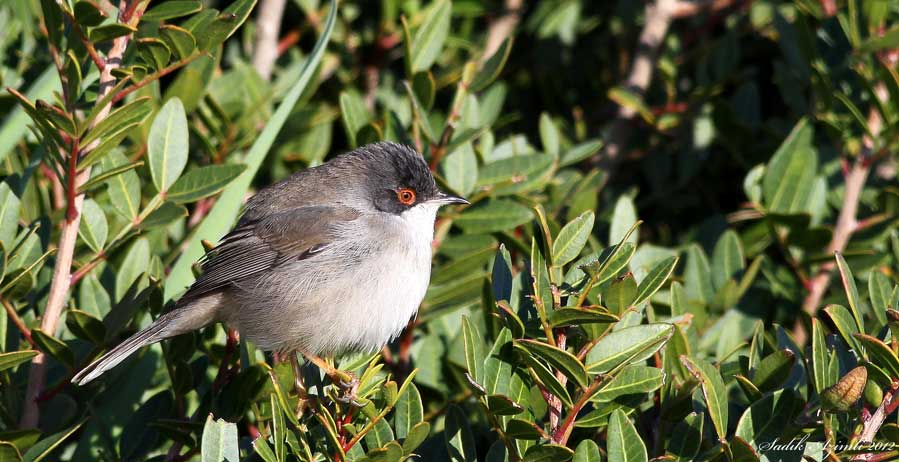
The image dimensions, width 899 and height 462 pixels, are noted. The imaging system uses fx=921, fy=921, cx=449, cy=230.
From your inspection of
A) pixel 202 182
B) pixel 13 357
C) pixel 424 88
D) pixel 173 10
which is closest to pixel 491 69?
pixel 424 88

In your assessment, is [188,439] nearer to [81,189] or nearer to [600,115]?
[81,189]

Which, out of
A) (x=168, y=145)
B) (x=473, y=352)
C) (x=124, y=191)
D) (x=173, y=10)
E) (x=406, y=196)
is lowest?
(x=406, y=196)

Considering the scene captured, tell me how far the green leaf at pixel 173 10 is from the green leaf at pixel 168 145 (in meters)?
0.47

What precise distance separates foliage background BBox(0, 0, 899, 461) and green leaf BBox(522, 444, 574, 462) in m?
0.01

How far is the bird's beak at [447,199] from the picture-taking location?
3551mm

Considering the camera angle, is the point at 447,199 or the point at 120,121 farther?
the point at 447,199

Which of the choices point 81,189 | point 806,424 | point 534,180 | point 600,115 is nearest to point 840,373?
point 806,424

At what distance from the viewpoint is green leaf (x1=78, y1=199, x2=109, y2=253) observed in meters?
3.03

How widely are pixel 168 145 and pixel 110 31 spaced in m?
0.64

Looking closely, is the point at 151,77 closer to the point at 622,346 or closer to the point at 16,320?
the point at 16,320

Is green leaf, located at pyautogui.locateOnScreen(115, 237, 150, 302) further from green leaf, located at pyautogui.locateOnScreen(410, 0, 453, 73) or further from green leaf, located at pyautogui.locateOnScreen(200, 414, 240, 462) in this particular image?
green leaf, located at pyautogui.locateOnScreen(410, 0, 453, 73)

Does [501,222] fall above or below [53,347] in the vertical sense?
below

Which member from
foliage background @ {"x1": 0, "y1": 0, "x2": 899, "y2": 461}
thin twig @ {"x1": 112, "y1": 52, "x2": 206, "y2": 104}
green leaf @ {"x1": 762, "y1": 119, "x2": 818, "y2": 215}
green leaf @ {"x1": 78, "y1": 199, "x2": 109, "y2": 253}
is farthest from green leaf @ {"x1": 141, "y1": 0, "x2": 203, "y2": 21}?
A: green leaf @ {"x1": 762, "y1": 119, "x2": 818, "y2": 215}

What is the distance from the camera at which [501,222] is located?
3.60 meters
